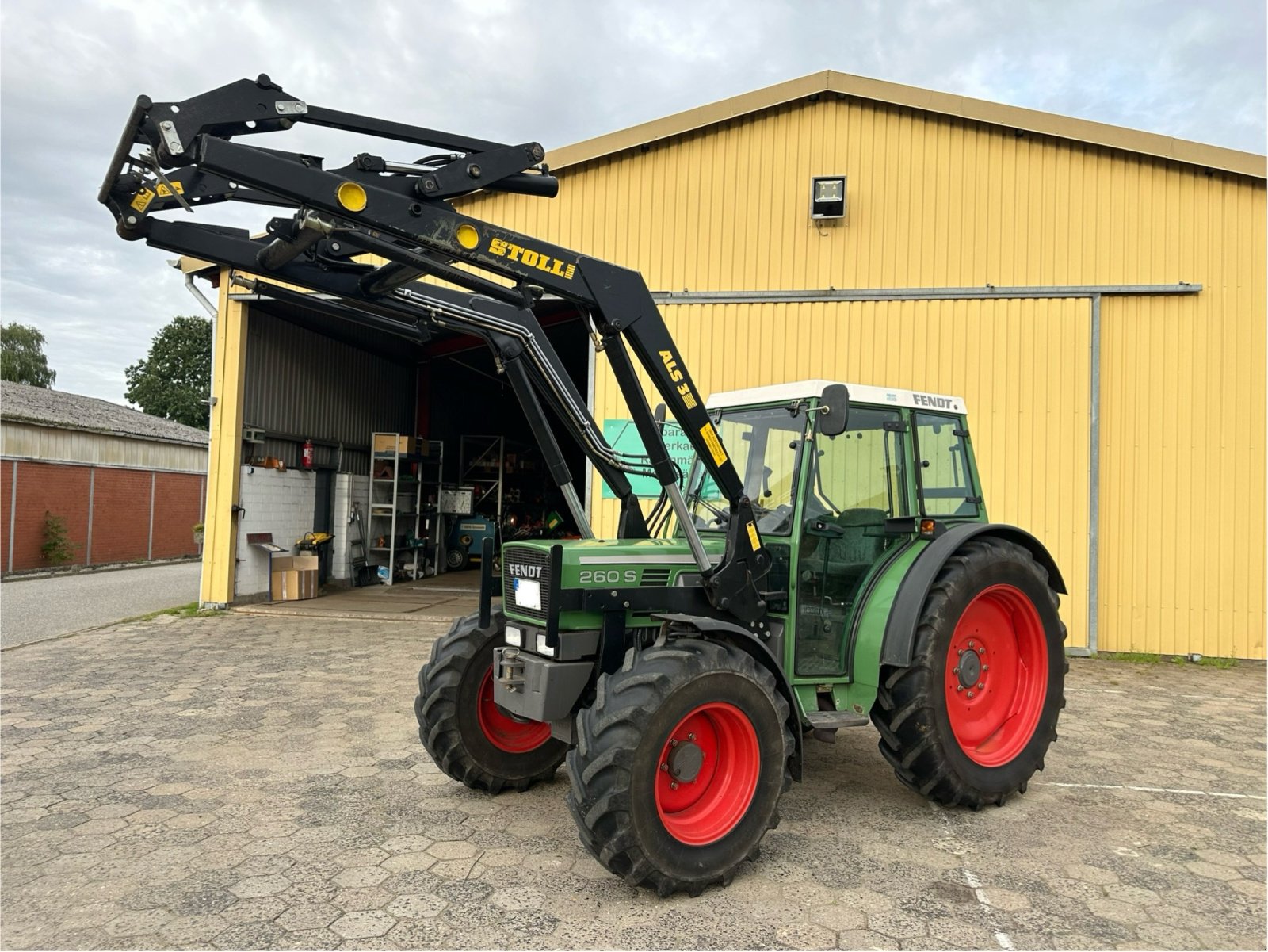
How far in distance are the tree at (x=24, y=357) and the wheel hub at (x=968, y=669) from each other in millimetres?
50231

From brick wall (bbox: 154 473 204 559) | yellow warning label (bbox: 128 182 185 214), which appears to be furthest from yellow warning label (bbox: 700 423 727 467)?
brick wall (bbox: 154 473 204 559)

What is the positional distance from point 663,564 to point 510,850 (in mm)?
1556

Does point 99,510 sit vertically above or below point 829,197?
below

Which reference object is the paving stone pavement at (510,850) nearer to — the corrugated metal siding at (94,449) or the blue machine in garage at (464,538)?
the blue machine in garage at (464,538)

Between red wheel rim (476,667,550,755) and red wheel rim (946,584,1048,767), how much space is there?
2.36m

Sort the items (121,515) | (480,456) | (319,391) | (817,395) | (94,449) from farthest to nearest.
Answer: (121,515), (94,449), (480,456), (319,391), (817,395)

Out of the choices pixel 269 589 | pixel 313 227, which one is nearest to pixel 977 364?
pixel 313 227

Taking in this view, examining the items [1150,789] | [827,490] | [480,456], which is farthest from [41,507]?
[1150,789]

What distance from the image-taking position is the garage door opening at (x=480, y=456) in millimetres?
18266

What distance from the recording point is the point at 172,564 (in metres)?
22.5

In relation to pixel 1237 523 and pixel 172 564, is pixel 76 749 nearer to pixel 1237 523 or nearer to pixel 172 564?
pixel 1237 523

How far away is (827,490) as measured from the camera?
475 centimetres

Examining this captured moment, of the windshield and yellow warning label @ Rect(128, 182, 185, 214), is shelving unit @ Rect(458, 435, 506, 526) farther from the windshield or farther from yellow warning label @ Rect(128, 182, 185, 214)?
yellow warning label @ Rect(128, 182, 185, 214)

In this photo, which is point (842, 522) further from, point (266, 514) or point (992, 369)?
point (266, 514)
